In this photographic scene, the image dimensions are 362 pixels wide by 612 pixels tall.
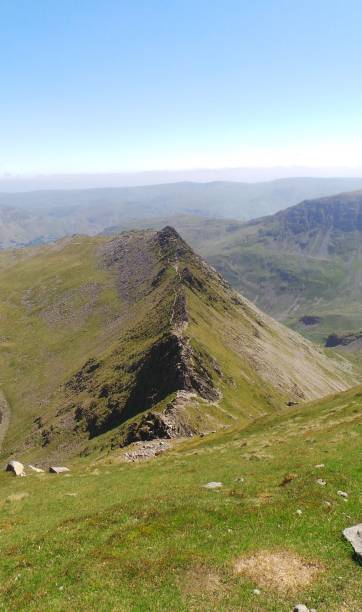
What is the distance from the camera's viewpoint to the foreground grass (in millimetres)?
18375

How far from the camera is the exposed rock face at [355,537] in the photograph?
19.8m

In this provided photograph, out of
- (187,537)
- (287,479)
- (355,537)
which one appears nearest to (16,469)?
(287,479)

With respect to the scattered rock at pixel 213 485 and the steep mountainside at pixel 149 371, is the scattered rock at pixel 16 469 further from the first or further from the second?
the scattered rock at pixel 213 485

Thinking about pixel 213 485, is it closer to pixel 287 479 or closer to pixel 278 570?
pixel 287 479

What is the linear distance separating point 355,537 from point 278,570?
167 inches

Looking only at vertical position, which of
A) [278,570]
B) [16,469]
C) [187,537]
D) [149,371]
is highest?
[278,570]

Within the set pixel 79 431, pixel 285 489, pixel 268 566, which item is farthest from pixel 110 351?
pixel 268 566

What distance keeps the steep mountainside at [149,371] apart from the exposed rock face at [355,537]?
57183 millimetres

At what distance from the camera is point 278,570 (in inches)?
773

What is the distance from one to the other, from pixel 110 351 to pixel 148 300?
39.6 meters

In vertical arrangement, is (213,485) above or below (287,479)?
below

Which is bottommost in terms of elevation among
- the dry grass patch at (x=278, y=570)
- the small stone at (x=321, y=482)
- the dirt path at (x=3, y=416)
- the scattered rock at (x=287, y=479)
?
the dirt path at (x=3, y=416)

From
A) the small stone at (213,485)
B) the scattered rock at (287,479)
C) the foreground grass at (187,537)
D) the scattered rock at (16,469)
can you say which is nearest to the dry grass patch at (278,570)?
the foreground grass at (187,537)

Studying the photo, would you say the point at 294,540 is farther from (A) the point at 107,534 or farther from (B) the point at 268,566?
(A) the point at 107,534
